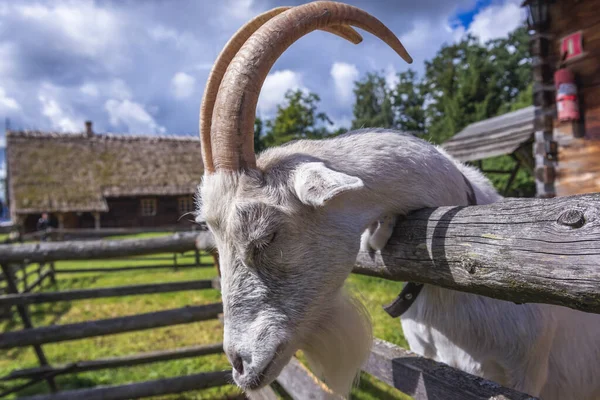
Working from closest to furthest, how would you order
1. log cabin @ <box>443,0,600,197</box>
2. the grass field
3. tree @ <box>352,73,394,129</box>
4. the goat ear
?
1. the goat ear
2. the grass field
3. log cabin @ <box>443,0,600,197</box>
4. tree @ <box>352,73,394,129</box>

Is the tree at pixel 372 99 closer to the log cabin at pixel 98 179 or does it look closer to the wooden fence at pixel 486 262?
the log cabin at pixel 98 179

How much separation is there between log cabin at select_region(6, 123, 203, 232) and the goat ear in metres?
24.6

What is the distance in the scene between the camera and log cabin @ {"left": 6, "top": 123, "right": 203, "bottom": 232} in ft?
78.8

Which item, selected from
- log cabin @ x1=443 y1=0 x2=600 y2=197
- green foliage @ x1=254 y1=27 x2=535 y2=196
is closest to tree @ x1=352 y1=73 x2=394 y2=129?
green foliage @ x1=254 y1=27 x2=535 y2=196

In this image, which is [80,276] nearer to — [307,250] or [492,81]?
[307,250]

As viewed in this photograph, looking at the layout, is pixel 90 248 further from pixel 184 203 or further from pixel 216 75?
pixel 184 203

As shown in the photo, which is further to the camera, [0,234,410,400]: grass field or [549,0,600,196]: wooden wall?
[549,0,600,196]: wooden wall

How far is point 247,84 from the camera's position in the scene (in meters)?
1.44

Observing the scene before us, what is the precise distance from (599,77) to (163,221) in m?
25.7

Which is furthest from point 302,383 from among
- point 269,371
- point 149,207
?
point 149,207

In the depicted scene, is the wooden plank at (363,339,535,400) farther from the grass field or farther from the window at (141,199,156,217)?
the window at (141,199,156,217)

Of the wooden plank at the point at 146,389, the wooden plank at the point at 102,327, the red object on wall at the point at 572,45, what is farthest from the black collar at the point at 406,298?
the red object on wall at the point at 572,45

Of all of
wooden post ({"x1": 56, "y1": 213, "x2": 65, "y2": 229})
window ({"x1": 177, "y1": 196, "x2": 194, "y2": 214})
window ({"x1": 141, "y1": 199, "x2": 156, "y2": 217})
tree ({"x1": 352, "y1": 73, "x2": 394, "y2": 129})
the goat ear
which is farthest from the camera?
tree ({"x1": 352, "y1": 73, "x2": 394, "y2": 129})

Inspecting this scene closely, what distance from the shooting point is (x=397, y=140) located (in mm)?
1790
